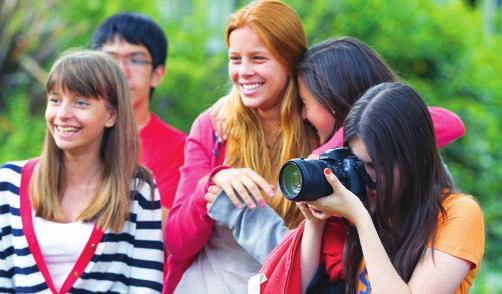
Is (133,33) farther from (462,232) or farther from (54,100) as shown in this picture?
(462,232)

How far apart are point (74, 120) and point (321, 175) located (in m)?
1.27

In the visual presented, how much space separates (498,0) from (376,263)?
10.6 m

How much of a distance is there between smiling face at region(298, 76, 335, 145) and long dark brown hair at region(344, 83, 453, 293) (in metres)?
0.40

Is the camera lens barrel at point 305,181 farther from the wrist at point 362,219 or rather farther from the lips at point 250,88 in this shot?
the lips at point 250,88

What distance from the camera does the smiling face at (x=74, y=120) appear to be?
3.86 meters

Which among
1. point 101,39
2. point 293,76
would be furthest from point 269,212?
point 101,39

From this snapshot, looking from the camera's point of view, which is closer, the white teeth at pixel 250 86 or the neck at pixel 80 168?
the white teeth at pixel 250 86

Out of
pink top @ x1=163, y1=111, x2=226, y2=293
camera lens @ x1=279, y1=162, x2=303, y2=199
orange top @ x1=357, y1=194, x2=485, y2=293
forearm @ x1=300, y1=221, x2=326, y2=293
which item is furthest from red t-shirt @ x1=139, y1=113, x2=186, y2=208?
orange top @ x1=357, y1=194, x2=485, y2=293

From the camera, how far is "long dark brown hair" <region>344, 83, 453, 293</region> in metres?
3.05

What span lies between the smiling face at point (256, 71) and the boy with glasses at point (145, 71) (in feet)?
2.34

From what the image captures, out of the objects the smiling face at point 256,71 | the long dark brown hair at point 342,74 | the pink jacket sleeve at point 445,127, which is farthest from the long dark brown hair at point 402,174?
the smiling face at point 256,71

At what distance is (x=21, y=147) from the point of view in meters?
7.82

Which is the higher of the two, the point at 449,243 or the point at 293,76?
the point at 293,76

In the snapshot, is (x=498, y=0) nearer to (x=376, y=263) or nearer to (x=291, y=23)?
(x=291, y=23)
